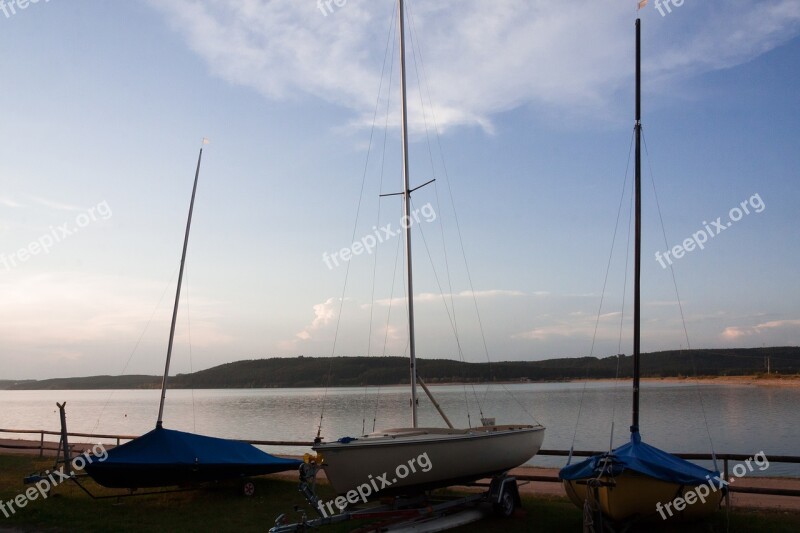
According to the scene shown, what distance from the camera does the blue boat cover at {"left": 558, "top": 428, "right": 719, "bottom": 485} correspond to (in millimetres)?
9750

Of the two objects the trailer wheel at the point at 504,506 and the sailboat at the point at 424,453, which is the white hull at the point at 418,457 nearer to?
the sailboat at the point at 424,453

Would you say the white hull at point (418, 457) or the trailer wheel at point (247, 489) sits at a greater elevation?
the white hull at point (418, 457)

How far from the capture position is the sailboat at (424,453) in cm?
993

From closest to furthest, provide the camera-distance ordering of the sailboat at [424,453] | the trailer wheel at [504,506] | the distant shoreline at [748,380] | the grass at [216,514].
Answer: the sailboat at [424,453], the grass at [216,514], the trailer wheel at [504,506], the distant shoreline at [748,380]

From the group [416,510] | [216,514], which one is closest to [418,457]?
[416,510]

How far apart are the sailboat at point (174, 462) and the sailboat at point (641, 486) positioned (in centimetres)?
666

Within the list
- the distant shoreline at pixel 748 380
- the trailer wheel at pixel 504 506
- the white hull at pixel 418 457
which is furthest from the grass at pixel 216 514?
the distant shoreline at pixel 748 380

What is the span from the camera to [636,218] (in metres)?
13.4

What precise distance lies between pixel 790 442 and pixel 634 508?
29.7m

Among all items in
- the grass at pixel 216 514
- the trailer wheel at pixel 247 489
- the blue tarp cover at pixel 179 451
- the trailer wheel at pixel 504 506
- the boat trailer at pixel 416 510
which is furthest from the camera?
the trailer wheel at pixel 247 489

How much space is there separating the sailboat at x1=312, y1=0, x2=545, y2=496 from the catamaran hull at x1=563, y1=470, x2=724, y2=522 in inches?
75.8

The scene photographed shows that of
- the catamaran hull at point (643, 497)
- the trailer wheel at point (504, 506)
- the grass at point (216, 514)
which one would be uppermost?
the catamaran hull at point (643, 497)

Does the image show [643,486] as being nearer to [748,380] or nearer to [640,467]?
[640,467]

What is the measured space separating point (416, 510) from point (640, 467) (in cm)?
341
